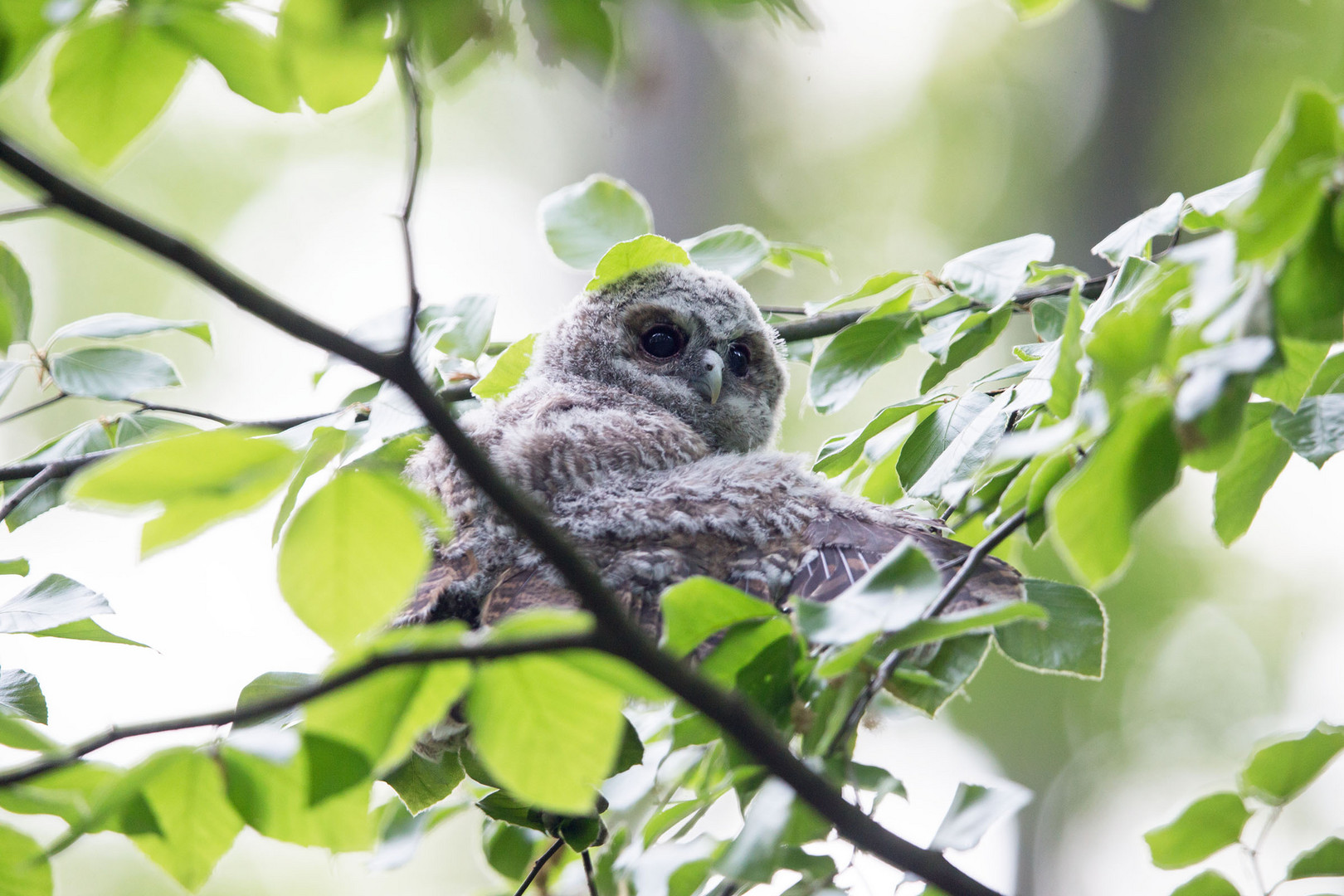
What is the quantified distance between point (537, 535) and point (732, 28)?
0.67 meters

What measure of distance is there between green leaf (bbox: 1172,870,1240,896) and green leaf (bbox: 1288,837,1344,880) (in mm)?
78

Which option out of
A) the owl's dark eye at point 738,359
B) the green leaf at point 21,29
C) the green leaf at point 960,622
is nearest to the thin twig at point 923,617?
the green leaf at point 960,622

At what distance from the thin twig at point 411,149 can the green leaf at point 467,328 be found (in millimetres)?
1203

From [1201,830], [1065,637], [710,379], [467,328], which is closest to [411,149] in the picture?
[1065,637]

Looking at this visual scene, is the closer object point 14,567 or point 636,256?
point 14,567

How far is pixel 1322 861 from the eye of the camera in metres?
1.38

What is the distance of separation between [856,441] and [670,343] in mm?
1013

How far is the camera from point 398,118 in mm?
8516

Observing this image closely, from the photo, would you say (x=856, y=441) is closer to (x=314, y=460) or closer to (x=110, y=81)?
(x=314, y=460)

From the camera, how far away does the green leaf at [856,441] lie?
2096 mm

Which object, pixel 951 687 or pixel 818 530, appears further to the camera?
pixel 818 530

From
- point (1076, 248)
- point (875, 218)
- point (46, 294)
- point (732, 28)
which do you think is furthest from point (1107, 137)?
point (46, 294)

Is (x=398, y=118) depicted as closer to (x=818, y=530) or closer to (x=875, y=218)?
(x=875, y=218)

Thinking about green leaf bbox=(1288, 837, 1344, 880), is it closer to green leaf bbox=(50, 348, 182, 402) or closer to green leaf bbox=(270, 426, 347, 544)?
green leaf bbox=(270, 426, 347, 544)
